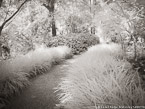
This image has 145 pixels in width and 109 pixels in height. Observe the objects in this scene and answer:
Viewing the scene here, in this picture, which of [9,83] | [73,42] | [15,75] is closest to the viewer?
[9,83]

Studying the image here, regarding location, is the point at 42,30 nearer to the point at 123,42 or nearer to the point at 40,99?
the point at 123,42

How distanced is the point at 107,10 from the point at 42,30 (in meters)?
8.92

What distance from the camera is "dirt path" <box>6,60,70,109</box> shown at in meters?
2.89

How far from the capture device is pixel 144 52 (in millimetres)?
4629

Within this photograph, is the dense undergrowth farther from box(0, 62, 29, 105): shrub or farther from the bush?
the bush

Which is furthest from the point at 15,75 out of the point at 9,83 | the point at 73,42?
the point at 73,42

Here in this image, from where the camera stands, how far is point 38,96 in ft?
10.8

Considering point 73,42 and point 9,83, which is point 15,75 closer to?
point 9,83

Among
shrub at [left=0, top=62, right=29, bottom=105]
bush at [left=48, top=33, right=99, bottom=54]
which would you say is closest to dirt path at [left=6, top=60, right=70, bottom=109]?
shrub at [left=0, top=62, right=29, bottom=105]

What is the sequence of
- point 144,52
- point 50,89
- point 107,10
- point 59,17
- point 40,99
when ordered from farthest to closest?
1. point 59,17
2. point 107,10
3. point 144,52
4. point 50,89
5. point 40,99

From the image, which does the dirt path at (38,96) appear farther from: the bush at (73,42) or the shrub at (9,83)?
the bush at (73,42)

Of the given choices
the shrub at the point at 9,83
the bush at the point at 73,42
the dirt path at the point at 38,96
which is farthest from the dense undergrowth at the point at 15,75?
the bush at the point at 73,42

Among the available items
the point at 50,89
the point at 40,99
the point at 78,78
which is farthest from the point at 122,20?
the point at 40,99

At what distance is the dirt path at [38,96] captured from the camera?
2891 mm
